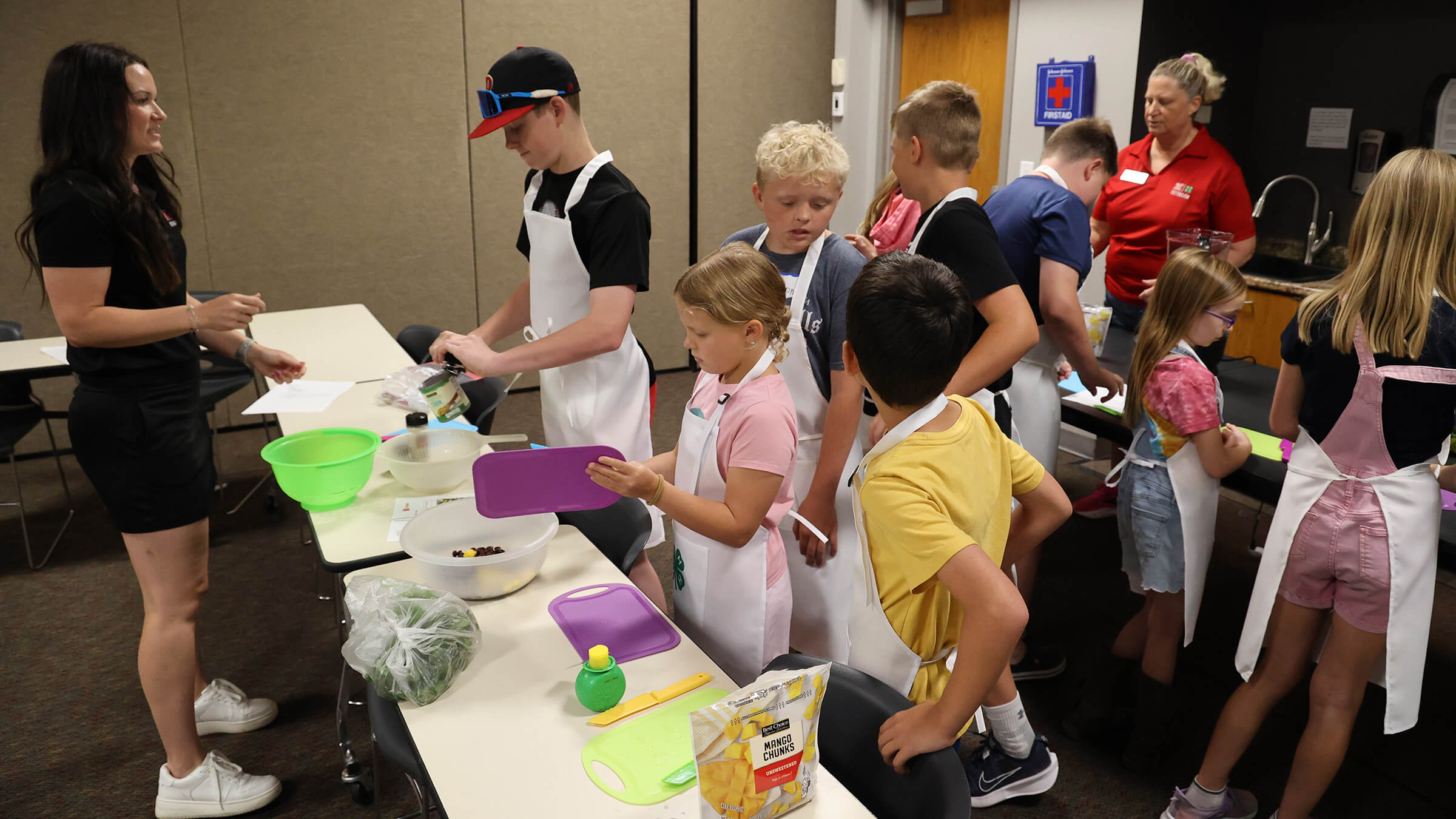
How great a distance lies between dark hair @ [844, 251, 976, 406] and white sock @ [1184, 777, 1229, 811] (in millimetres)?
1398

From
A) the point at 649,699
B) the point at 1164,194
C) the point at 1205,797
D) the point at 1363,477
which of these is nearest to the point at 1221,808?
the point at 1205,797

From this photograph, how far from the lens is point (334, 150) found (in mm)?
4793

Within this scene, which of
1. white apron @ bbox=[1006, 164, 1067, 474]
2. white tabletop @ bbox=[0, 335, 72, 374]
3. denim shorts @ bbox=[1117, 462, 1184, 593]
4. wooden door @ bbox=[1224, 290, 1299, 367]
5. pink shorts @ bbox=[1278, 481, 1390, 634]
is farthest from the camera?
wooden door @ bbox=[1224, 290, 1299, 367]

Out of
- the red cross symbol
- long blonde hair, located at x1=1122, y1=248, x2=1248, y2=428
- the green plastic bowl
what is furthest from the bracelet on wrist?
the red cross symbol

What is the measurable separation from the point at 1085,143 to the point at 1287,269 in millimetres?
2684

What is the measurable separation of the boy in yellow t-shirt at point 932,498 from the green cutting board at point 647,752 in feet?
0.96

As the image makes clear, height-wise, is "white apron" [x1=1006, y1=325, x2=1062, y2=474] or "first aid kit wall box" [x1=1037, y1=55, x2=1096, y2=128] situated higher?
"first aid kit wall box" [x1=1037, y1=55, x2=1096, y2=128]

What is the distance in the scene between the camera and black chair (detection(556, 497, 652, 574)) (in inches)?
82.0

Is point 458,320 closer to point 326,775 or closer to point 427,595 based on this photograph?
point 326,775

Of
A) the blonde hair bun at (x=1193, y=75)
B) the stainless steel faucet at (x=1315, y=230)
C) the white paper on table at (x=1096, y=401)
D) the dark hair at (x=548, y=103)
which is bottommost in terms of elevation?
Result: the white paper on table at (x=1096, y=401)

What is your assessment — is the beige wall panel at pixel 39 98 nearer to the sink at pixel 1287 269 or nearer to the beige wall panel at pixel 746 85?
the beige wall panel at pixel 746 85

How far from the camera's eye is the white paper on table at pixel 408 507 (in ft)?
6.39

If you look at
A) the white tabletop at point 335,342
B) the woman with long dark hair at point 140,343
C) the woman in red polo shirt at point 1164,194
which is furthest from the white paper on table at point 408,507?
the woman in red polo shirt at point 1164,194

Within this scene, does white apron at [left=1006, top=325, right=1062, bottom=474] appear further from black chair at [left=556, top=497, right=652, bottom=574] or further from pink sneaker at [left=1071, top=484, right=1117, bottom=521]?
pink sneaker at [left=1071, top=484, right=1117, bottom=521]
